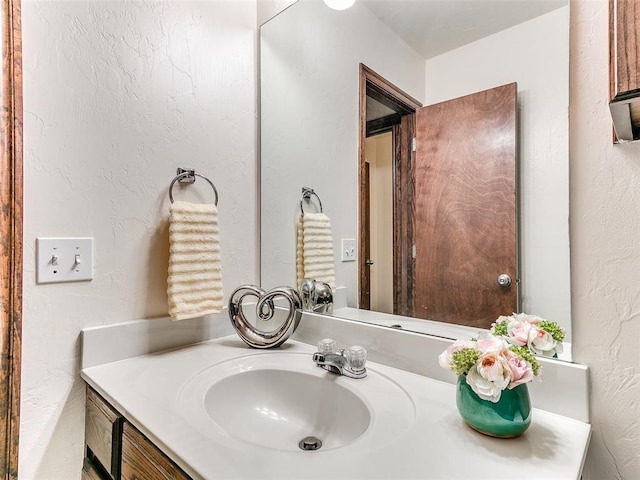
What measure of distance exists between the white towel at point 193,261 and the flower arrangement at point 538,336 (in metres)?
0.79

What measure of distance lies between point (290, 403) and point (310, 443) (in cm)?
14

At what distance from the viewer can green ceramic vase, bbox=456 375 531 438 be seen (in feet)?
1.80

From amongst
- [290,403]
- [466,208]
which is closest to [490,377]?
[466,208]

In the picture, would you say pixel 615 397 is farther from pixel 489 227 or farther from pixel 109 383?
pixel 109 383

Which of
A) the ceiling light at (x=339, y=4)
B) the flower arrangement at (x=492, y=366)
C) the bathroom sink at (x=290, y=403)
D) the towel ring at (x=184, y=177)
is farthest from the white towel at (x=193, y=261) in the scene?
the ceiling light at (x=339, y=4)

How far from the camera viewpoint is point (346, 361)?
2.81 ft

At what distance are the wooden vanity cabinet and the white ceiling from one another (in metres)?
1.10

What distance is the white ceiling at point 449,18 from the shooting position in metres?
0.78

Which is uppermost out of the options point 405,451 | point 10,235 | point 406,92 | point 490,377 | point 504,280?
point 406,92

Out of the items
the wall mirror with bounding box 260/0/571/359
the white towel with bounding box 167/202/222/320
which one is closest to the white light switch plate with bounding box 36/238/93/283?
the white towel with bounding box 167/202/222/320

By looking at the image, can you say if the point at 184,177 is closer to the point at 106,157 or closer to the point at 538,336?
the point at 106,157

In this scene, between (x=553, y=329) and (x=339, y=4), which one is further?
(x=339, y=4)

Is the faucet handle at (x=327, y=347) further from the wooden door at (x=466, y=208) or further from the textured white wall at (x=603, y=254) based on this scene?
the textured white wall at (x=603, y=254)

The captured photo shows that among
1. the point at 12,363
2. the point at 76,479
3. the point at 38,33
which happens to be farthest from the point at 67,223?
the point at 76,479
